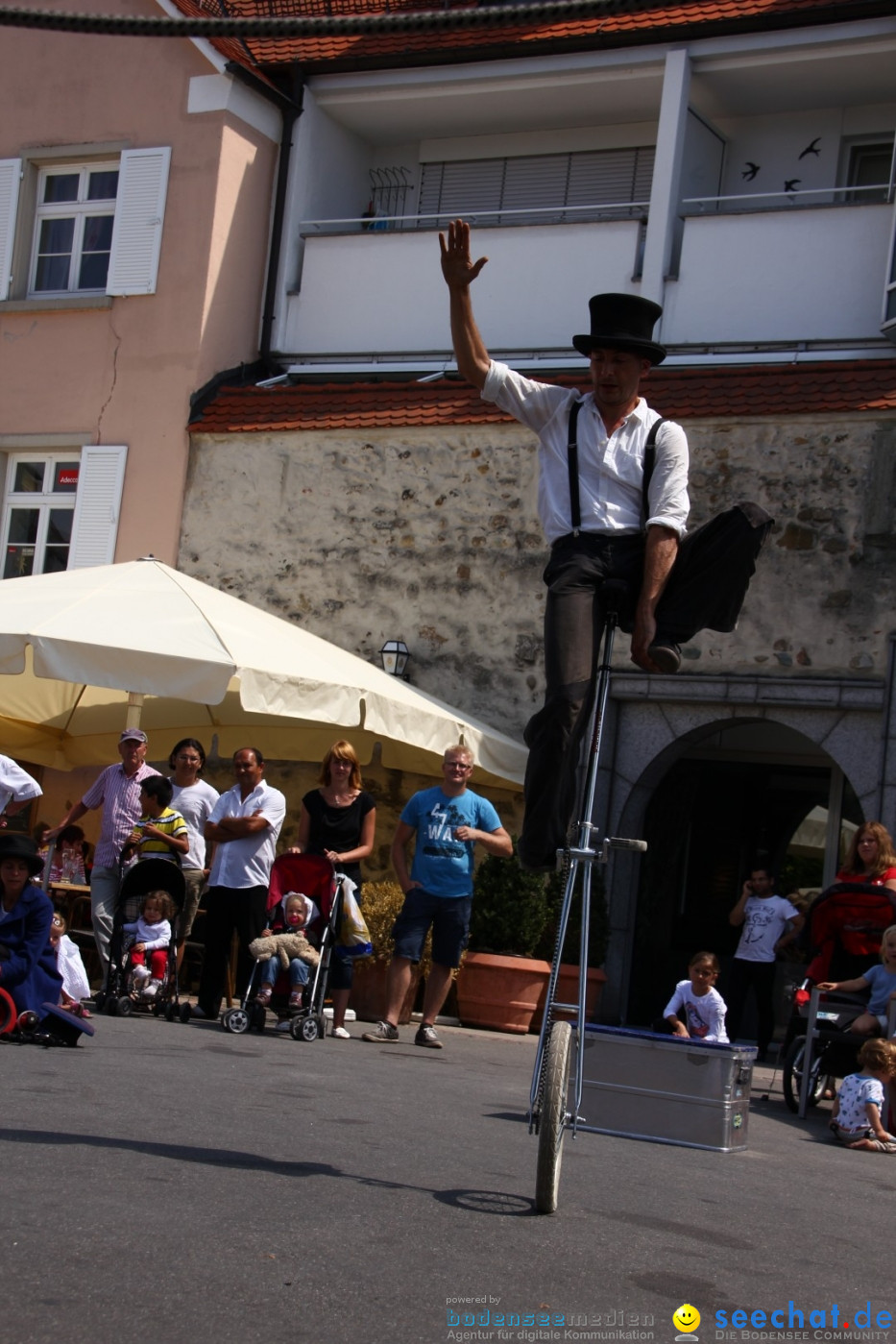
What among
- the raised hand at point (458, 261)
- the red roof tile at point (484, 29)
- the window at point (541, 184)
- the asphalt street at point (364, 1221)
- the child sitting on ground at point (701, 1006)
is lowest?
the asphalt street at point (364, 1221)

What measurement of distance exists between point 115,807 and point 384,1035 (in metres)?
2.26

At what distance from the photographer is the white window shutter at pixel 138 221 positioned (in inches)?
688

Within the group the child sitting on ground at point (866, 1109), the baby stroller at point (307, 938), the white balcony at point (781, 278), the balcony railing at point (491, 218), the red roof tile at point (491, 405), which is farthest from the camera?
the balcony railing at point (491, 218)

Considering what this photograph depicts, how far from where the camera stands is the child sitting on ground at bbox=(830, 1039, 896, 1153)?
8.41 meters

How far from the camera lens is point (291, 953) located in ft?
34.4

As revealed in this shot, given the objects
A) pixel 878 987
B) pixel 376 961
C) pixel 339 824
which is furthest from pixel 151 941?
pixel 878 987

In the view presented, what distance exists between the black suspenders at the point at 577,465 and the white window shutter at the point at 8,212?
45.8ft

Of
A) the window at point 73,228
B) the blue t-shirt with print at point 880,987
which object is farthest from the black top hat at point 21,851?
the window at point 73,228

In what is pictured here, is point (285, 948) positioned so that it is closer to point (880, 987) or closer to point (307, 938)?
point (307, 938)

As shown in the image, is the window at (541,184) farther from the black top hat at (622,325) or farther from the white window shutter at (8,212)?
the black top hat at (622,325)

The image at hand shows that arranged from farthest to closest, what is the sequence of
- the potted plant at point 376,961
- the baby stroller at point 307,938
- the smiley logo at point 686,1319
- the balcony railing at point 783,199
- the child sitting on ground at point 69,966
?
the balcony railing at point 783,199 < the potted plant at point 376,961 < the baby stroller at point 307,938 < the child sitting on ground at point 69,966 < the smiley logo at point 686,1319

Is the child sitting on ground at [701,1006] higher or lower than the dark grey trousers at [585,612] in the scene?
lower

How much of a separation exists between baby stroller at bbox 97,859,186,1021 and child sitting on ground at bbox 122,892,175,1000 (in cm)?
3

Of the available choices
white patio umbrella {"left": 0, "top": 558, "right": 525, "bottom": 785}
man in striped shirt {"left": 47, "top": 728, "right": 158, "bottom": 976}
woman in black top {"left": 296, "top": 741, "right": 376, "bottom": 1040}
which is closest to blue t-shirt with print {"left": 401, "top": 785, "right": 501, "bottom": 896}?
woman in black top {"left": 296, "top": 741, "right": 376, "bottom": 1040}
